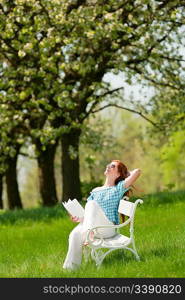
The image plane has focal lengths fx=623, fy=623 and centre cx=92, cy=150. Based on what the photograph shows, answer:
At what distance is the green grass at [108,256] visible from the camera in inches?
391

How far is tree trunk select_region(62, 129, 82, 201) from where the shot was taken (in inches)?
878

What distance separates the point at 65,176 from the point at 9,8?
245 inches

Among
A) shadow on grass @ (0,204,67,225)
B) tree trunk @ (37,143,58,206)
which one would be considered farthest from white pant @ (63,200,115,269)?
tree trunk @ (37,143,58,206)

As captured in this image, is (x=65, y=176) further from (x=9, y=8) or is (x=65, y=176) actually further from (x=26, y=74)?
(x=9, y=8)

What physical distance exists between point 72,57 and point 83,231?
43.8ft

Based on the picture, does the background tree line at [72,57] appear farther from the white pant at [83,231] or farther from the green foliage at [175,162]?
the green foliage at [175,162]

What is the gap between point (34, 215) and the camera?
1986 cm

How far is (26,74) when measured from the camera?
20422 mm

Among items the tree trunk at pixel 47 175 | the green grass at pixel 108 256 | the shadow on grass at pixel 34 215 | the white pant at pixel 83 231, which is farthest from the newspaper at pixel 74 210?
the tree trunk at pixel 47 175

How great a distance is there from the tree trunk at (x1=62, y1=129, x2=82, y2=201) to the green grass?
2.32 m

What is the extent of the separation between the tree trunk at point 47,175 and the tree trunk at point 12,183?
236cm

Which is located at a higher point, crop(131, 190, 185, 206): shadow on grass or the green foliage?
the green foliage

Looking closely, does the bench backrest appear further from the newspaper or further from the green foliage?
the green foliage

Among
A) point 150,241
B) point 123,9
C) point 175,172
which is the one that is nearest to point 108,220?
point 150,241
